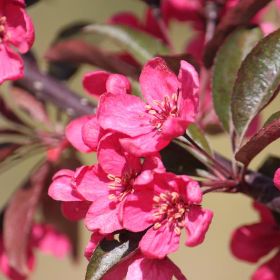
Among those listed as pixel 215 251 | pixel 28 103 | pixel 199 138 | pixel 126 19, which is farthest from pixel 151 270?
pixel 215 251

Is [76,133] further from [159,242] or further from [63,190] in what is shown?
[159,242]

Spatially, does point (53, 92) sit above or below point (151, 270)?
below

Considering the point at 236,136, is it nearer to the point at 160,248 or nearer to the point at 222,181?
the point at 222,181

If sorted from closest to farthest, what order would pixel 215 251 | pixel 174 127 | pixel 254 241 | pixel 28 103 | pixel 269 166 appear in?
1. pixel 174 127
2. pixel 269 166
3. pixel 254 241
4. pixel 28 103
5. pixel 215 251

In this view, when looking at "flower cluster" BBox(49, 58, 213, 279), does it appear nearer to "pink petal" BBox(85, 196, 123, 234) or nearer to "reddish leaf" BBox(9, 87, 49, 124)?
"pink petal" BBox(85, 196, 123, 234)

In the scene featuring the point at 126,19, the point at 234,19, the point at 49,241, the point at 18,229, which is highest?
the point at 234,19

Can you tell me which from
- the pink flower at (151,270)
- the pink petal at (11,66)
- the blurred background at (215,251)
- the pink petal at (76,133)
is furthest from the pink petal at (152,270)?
the blurred background at (215,251)
